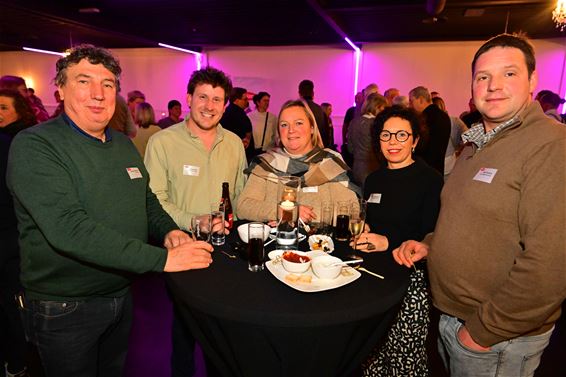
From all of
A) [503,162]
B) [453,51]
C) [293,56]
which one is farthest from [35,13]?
[453,51]

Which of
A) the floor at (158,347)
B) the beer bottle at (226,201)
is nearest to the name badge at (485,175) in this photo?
the beer bottle at (226,201)

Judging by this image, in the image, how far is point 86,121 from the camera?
1.54 metres

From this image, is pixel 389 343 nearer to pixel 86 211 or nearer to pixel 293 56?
pixel 86 211

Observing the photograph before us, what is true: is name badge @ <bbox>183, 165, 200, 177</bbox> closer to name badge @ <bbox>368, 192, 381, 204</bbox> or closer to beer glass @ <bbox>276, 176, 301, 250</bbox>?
beer glass @ <bbox>276, 176, 301, 250</bbox>

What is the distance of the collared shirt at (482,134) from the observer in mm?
1401

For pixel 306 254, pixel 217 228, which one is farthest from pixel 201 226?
pixel 306 254

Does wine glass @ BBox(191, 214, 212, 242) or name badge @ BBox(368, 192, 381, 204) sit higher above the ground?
name badge @ BBox(368, 192, 381, 204)

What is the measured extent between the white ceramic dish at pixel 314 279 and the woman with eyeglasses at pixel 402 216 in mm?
355

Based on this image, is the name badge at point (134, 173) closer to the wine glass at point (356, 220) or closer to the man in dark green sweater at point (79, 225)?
the man in dark green sweater at point (79, 225)

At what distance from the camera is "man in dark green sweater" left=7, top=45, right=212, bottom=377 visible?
1335mm

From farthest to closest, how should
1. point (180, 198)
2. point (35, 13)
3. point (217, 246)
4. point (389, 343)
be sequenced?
point (35, 13), point (180, 198), point (389, 343), point (217, 246)

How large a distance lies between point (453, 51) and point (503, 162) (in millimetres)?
9502

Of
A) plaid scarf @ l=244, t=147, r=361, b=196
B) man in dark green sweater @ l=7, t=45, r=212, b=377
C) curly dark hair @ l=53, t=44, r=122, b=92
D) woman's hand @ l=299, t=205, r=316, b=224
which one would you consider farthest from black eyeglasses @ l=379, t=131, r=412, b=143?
curly dark hair @ l=53, t=44, r=122, b=92

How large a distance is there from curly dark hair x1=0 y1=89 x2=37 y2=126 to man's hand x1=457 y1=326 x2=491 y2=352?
297 cm
